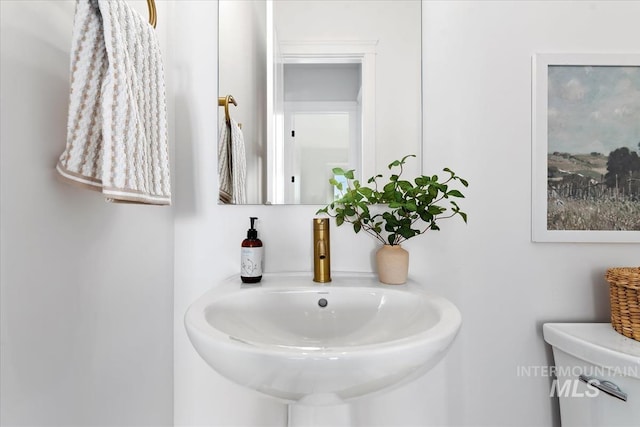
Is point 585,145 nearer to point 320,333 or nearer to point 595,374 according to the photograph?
point 595,374

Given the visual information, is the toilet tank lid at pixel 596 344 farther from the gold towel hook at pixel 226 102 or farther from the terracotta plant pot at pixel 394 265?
the gold towel hook at pixel 226 102

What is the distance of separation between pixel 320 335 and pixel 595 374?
0.71 m

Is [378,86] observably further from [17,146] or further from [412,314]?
[17,146]

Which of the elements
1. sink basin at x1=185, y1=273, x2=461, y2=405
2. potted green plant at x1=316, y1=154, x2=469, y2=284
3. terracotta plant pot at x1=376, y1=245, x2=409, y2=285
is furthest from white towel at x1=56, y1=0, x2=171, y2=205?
terracotta plant pot at x1=376, y1=245, x2=409, y2=285

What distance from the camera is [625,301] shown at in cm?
84

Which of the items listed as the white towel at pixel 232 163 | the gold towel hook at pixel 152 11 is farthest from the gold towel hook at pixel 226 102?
the gold towel hook at pixel 152 11

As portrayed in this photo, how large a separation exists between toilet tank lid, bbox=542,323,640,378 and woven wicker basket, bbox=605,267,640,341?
2cm

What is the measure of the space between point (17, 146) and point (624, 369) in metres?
1.30

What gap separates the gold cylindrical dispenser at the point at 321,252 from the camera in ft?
2.92

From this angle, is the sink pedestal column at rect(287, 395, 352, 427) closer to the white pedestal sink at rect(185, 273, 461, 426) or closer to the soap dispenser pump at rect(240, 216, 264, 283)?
the white pedestal sink at rect(185, 273, 461, 426)

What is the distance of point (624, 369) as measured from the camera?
2.44 ft

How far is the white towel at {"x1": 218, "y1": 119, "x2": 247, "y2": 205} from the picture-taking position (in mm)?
998

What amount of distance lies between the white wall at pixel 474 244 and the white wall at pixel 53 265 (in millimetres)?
224

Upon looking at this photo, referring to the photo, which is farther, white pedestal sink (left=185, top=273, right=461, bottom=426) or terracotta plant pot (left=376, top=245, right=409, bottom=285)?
terracotta plant pot (left=376, top=245, right=409, bottom=285)
